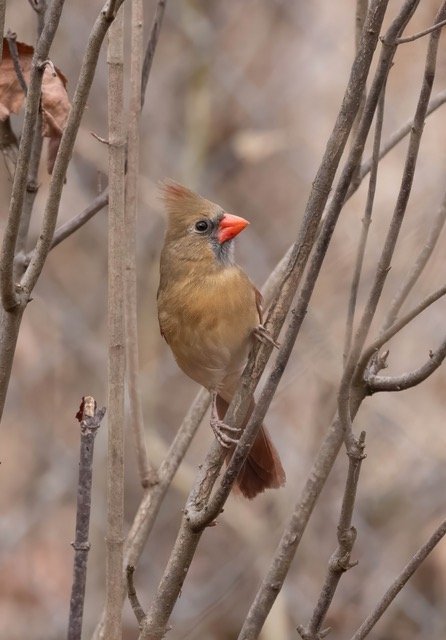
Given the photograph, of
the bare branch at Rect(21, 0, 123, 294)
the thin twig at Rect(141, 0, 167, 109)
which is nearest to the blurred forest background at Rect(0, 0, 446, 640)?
the thin twig at Rect(141, 0, 167, 109)

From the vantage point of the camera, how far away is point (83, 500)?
1.50 metres

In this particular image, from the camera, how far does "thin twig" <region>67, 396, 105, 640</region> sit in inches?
58.2

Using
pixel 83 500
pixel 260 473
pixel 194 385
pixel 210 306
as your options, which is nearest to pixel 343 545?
pixel 83 500

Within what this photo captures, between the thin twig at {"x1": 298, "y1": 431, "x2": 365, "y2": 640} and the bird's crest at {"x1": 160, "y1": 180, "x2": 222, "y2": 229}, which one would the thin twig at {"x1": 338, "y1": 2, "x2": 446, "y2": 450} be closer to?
the thin twig at {"x1": 298, "y1": 431, "x2": 365, "y2": 640}

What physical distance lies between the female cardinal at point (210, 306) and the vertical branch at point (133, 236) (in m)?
0.29

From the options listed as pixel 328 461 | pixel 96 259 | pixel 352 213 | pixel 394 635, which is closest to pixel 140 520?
pixel 328 461

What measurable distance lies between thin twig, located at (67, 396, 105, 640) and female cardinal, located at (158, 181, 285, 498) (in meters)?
0.78

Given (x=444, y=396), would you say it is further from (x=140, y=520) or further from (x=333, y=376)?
(x=140, y=520)

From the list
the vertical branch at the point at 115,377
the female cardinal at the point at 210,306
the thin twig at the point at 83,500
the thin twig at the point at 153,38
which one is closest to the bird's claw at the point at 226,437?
the vertical branch at the point at 115,377

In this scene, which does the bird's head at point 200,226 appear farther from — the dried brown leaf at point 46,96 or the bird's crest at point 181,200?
the dried brown leaf at point 46,96

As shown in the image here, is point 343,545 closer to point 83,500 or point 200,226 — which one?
point 83,500

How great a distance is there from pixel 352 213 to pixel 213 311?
195cm

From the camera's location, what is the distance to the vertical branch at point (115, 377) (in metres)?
1.67

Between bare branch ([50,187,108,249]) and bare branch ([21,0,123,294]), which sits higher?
bare branch ([50,187,108,249])
